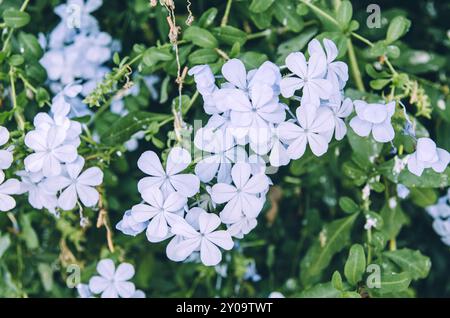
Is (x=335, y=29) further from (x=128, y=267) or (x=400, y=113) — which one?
(x=128, y=267)

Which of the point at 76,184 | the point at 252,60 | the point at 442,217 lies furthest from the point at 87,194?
the point at 442,217

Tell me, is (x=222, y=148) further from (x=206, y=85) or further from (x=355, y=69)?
(x=355, y=69)

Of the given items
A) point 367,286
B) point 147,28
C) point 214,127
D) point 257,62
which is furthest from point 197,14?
point 367,286

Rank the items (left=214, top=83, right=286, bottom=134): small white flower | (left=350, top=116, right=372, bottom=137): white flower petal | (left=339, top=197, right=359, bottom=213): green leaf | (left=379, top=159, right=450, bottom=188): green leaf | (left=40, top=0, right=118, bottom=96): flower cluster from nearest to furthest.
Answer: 1. (left=214, top=83, right=286, bottom=134): small white flower
2. (left=350, top=116, right=372, bottom=137): white flower petal
3. (left=379, top=159, right=450, bottom=188): green leaf
4. (left=339, top=197, right=359, bottom=213): green leaf
5. (left=40, top=0, right=118, bottom=96): flower cluster

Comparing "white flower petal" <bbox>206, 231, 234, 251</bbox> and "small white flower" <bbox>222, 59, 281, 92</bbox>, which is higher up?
"small white flower" <bbox>222, 59, 281, 92</bbox>

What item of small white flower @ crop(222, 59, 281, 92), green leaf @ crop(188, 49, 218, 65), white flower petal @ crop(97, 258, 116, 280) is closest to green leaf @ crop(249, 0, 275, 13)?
green leaf @ crop(188, 49, 218, 65)

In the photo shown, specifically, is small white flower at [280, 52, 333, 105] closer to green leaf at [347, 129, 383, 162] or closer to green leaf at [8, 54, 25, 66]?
green leaf at [347, 129, 383, 162]

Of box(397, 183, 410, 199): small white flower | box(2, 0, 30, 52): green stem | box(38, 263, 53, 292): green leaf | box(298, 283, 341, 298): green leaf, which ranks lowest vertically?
box(38, 263, 53, 292): green leaf
